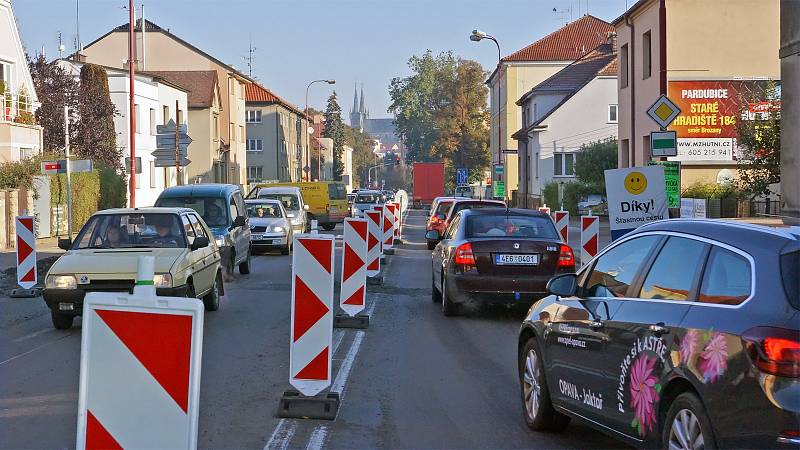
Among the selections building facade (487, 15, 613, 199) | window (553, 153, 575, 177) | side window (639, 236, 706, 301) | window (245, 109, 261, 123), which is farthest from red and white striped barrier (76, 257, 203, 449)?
window (245, 109, 261, 123)

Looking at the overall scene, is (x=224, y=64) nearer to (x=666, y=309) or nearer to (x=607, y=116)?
(x=607, y=116)

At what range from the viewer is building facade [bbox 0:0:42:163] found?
34156mm

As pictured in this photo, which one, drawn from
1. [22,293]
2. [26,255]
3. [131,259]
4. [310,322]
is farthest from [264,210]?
[310,322]

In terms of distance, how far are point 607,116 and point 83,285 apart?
4634cm

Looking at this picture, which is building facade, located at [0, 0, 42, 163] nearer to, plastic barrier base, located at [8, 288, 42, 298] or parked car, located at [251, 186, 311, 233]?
parked car, located at [251, 186, 311, 233]

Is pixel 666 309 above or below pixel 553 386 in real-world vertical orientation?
above

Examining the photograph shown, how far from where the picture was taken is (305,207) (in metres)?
32.4

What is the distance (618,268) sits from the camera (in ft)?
20.3

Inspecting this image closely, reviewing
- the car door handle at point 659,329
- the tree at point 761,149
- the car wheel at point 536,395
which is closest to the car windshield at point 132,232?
the car wheel at point 536,395

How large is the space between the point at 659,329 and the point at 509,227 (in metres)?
8.65

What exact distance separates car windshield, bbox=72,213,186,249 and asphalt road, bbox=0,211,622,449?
118cm

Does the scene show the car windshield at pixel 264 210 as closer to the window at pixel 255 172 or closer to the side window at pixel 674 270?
the side window at pixel 674 270

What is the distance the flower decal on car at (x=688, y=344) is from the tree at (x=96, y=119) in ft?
143

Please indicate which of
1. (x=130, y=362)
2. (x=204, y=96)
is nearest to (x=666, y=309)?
(x=130, y=362)
